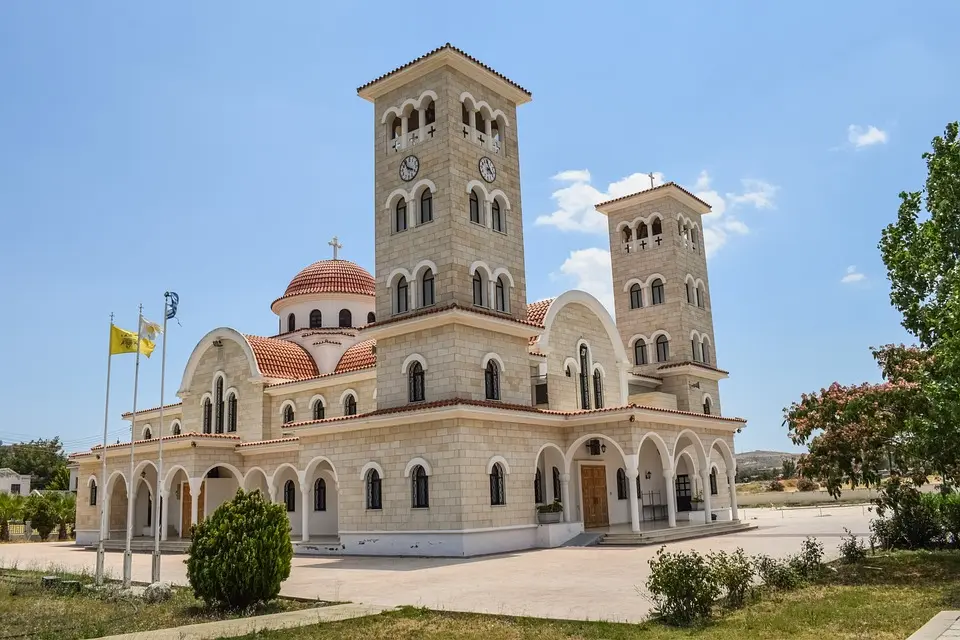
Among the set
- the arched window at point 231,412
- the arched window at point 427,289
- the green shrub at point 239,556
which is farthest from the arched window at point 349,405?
the green shrub at point 239,556

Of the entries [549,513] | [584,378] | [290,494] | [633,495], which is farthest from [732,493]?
[290,494]

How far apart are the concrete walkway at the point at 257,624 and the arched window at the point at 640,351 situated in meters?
22.9

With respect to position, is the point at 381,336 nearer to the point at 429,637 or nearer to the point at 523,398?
the point at 523,398

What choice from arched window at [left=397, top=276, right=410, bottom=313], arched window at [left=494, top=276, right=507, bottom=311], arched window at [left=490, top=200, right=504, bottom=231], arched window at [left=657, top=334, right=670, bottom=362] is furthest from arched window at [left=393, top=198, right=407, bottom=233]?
arched window at [left=657, top=334, right=670, bottom=362]

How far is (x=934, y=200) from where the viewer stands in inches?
559

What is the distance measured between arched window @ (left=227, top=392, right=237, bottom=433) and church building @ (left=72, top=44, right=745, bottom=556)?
0.22ft

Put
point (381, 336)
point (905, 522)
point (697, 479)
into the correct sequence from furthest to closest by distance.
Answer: point (697, 479) < point (381, 336) < point (905, 522)

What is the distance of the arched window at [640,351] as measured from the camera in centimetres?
3309

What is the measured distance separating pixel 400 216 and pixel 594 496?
36.8ft

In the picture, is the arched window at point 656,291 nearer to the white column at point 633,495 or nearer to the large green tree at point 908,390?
the white column at point 633,495

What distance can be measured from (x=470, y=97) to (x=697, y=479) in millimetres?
16772

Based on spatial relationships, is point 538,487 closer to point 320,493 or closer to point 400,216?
point 320,493

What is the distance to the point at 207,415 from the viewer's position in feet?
103

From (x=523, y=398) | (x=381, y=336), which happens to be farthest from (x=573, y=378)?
(x=381, y=336)
